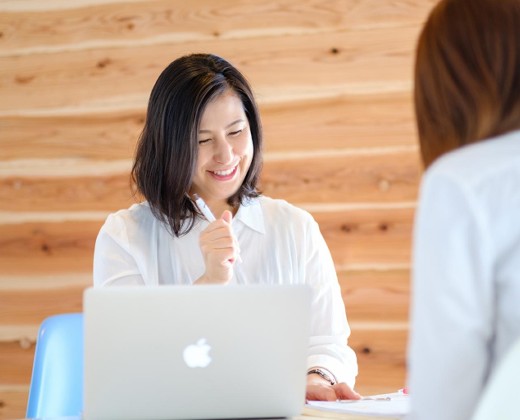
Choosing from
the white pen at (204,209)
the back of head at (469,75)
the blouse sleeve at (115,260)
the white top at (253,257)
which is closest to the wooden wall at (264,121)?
the white top at (253,257)

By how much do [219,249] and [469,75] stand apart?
0.99 meters

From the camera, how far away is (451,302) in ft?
3.28

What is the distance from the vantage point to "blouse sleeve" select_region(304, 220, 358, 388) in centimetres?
209

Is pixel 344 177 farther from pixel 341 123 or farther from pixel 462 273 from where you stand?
pixel 462 273

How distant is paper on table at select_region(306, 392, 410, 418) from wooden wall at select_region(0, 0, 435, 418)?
4.35ft

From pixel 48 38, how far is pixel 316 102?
3.53 feet

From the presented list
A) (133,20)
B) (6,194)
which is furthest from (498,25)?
(6,194)

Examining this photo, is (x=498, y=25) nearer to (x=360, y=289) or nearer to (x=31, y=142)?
(x=360, y=289)

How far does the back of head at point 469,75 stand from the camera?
42.8 inches

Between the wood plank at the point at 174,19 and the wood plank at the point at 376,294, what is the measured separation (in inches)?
34.7

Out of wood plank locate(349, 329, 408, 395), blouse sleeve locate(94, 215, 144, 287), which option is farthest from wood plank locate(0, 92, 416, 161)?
blouse sleeve locate(94, 215, 144, 287)

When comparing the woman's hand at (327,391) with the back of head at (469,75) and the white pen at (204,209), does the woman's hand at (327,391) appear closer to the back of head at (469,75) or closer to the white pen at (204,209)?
the white pen at (204,209)

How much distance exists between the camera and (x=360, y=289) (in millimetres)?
3098

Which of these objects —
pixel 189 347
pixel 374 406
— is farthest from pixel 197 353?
pixel 374 406
